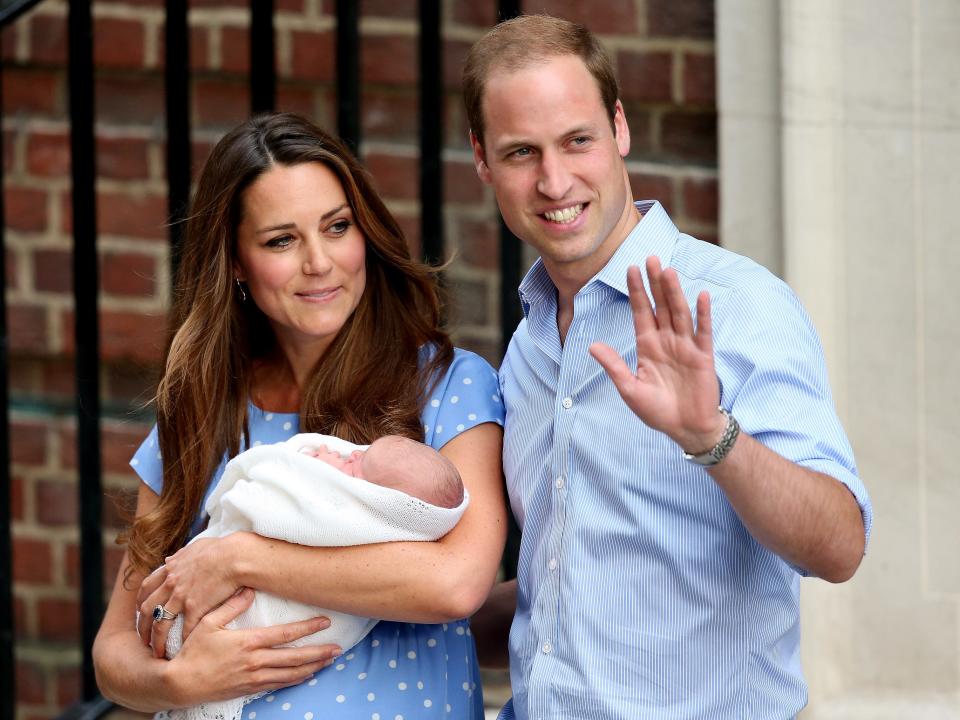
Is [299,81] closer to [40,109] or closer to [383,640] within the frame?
[40,109]

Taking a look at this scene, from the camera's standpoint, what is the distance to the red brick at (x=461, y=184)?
3209 millimetres

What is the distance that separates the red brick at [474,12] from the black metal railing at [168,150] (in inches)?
17.4

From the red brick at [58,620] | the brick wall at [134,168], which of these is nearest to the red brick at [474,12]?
the brick wall at [134,168]

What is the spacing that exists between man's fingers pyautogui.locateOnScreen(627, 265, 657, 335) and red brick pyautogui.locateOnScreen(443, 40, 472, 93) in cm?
157

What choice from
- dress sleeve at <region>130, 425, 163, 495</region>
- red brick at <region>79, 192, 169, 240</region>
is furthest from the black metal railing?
red brick at <region>79, 192, 169, 240</region>

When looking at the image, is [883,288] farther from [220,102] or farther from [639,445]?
[220,102]

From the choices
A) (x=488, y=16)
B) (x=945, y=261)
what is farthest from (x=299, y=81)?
(x=945, y=261)

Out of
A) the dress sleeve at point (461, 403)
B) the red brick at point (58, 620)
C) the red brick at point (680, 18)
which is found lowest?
the red brick at point (58, 620)

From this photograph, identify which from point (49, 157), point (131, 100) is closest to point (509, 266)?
point (131, 100)

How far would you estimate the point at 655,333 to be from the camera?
171cm

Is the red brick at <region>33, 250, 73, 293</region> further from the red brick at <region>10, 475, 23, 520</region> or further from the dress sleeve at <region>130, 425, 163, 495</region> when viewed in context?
the dress sleeve at <region>130, 425, 163, 495</region>

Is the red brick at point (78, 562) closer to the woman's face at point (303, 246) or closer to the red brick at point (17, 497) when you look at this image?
the red brick at point (17, 497)

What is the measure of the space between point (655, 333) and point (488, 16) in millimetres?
1655

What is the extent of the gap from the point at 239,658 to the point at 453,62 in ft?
5.15
